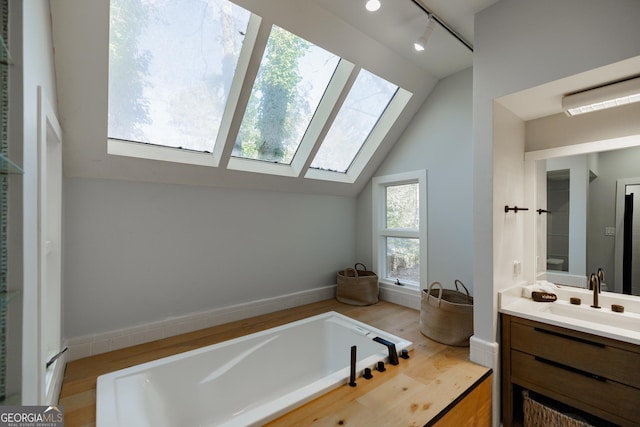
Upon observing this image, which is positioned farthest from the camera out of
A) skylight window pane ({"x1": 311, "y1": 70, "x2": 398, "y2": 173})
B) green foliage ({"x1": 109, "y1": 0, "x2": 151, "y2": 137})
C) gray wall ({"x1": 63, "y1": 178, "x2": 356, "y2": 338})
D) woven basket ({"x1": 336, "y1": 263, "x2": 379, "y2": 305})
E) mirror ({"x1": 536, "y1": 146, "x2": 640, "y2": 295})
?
woven basket ({"x1": 336, "y1": 263, "x2": 379, "y2": 305})

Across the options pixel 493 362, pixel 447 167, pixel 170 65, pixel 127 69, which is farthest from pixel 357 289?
pixel 127 69

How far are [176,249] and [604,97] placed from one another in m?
2.99

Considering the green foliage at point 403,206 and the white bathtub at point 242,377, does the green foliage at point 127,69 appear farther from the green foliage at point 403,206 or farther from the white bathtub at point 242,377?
the green foliage at point 403,206

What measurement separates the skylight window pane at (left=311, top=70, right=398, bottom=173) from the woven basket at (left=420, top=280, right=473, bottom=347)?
1.66 meters

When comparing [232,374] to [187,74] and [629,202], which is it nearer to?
[187,74]

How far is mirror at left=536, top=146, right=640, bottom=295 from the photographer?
1.68 meters

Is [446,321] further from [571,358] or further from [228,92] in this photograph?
[228,92]

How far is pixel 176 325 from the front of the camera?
2.25m

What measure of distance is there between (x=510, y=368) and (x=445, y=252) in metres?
1.05

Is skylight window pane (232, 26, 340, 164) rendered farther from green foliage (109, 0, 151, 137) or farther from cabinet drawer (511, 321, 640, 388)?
cabinet drawer (511, 321, 640, 388)

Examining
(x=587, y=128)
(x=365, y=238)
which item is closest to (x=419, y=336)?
(x=365, y=238)

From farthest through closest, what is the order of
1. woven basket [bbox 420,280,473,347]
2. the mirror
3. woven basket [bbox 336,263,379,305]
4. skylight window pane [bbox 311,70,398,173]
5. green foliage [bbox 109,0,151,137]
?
woven basket [bbox 336,263,379,305] → skylight window pane [bbox 311,70,398,173] → woven basket [bbox 420,280,473,347] → the mirror → green foliage [bbox 109,0,151,137]

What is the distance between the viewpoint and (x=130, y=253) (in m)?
2.07

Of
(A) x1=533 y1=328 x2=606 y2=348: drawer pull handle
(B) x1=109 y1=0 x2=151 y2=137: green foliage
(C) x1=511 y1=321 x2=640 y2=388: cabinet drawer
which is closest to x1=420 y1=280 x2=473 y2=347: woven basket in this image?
(C) x1=511 y1=321 x2=640 y2=388: cabinet drawer
